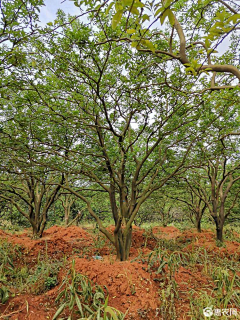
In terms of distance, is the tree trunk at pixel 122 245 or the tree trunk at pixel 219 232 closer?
the tree trunk at pixel 122 245

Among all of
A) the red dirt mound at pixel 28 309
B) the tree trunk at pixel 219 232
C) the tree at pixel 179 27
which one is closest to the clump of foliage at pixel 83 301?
the red dirt mound at pixel 28 309

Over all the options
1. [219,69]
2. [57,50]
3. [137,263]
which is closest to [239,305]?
[137,263]

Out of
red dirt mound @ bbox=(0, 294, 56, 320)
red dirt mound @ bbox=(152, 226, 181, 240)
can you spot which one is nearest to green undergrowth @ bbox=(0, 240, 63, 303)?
red dirt mound @ bbox=(0, 294, 56, 320)

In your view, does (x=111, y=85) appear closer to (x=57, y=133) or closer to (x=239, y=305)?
(x=57, y=133)

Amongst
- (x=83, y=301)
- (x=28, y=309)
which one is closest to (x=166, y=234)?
(x=83, y=301)

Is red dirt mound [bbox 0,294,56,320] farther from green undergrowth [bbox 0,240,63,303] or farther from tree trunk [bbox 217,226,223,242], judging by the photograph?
tree trunk [bbox 217,226,223,242]

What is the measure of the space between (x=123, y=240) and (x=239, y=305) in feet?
8.11

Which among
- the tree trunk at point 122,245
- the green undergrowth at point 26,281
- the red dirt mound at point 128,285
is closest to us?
the red dirt mound at point 128,285

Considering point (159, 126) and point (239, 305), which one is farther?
point (159, 126)

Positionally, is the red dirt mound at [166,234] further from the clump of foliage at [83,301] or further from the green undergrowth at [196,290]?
the clump of foliage at [83,301]

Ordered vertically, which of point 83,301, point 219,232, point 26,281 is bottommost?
point 26,281

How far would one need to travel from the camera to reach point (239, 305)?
2926 millimetres

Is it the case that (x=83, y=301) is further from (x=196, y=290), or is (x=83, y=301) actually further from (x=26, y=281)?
(x=196, y=290)

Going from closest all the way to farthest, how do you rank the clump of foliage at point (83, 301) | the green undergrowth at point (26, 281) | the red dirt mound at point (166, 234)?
1. the clump of foliage at point (83, 301)
2. the green undergrowth at point (26, 281)
3. the red dirt mound at point (166, 234)
